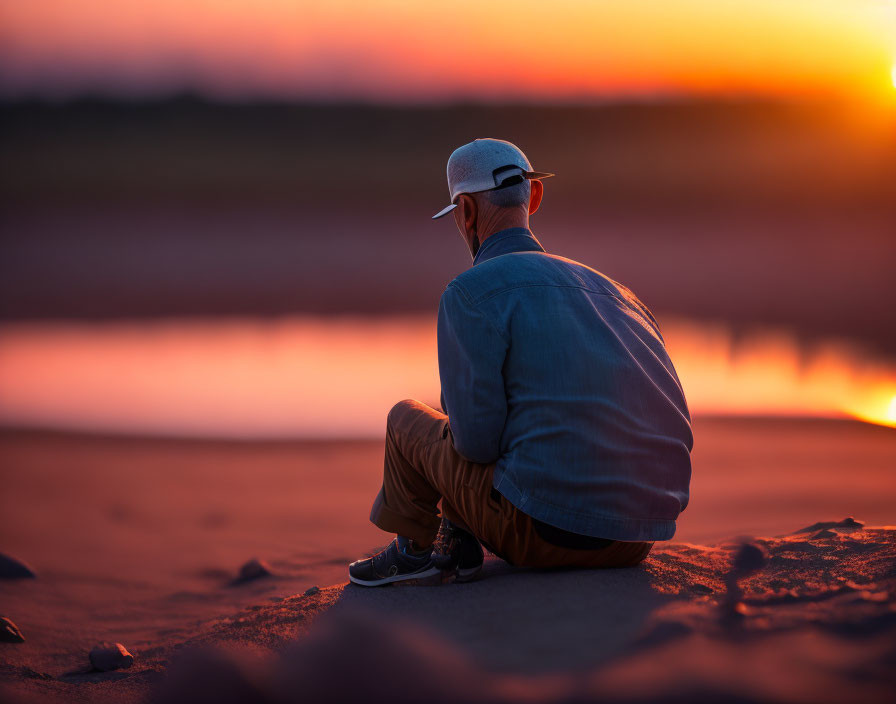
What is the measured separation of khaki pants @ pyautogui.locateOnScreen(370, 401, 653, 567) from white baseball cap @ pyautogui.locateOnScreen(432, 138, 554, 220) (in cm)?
67

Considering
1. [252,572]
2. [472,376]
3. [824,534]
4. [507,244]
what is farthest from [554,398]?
[252,572]

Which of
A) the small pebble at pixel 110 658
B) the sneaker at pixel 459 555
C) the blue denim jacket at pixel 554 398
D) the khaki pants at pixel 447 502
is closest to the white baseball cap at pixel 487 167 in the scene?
the blue denim jacket at pixel 554 398

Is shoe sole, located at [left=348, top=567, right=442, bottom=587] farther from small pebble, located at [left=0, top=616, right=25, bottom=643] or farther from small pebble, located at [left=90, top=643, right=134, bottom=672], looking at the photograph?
small pebble, located at [left=0, top=616, right=25, bottom=643]

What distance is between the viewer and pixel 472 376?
2.20m

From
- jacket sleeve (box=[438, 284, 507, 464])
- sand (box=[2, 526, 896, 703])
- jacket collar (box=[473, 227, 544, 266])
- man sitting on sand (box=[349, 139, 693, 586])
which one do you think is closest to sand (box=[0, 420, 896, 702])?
sand (box=[2, 526, 896, 703])

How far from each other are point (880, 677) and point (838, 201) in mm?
28301

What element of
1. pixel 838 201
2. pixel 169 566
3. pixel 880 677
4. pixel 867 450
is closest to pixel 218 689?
pixel 880 677

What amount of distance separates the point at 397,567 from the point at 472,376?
28.6 inches

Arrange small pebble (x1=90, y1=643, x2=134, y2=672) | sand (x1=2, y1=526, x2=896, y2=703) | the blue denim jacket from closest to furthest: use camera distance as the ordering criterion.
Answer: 1. sand (x1=2, y1=526, x2=896, y2=703)
2. the blue denim jacket
3. small pebble (x1=90, y1=643, x2=134, y2=672)

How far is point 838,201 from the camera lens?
27.1m

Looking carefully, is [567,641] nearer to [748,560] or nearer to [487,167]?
[748,560]

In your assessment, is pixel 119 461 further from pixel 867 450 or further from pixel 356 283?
pixel 356 283

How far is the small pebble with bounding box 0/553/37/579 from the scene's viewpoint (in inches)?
141

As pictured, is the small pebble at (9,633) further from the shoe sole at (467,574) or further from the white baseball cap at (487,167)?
the white baseball cap at (487,167)
